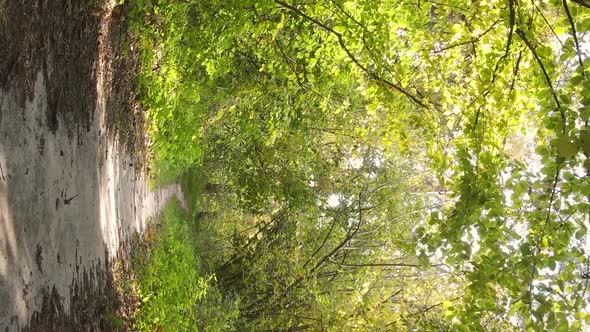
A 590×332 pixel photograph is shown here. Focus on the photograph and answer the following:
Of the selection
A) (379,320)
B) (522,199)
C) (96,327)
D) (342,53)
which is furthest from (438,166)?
(379,320)

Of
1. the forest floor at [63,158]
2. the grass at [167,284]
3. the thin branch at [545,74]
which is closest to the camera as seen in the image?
the thin branch at [545,74]

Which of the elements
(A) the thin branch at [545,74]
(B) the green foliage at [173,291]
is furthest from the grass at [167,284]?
(A) the thin branch at [545,74]

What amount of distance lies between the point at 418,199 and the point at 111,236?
23.8 feet

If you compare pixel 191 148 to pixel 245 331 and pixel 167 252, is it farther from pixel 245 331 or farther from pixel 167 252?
pixel 245 331

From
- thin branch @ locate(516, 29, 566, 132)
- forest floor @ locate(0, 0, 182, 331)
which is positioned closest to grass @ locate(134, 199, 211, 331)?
forest floor @ locate(0, 0, 182, 331)

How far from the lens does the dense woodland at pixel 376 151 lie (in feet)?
13.0

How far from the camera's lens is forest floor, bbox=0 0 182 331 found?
15.3 feet

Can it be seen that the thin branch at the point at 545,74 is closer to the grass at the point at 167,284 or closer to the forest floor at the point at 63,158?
the forest floor at the point at 63,158

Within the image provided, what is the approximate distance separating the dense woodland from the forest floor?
0.79m

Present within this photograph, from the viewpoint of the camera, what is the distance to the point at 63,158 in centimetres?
608

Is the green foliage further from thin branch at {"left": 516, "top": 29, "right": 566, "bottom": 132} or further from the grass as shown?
thin branch at {"left": 516, "top": 29, "right": 566, "bottom": 132}

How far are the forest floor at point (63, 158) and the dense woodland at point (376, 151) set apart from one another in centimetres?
79

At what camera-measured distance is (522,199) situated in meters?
4.30

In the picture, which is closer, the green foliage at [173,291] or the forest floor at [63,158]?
the forest floor at [63,158]
